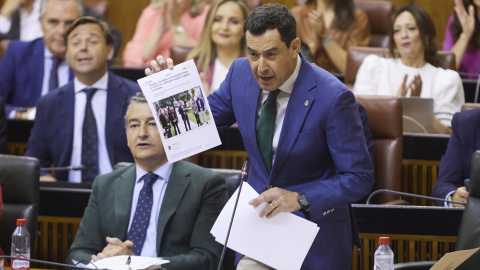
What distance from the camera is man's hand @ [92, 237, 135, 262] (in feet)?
9.06

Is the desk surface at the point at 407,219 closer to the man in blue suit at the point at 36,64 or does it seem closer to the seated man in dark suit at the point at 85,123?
the seated man in dark suit at the point at 85,123

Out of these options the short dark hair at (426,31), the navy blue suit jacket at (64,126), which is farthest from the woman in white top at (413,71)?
the navy blue suit jacket at (64,126)

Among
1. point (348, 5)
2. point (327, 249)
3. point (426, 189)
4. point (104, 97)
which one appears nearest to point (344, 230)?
point (327, 249)

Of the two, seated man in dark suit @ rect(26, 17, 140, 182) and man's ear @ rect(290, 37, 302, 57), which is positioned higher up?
man's ear @ rect(290, 37, 302, 57)

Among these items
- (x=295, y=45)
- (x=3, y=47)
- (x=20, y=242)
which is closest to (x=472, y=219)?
Answer: (x=295, y=45)

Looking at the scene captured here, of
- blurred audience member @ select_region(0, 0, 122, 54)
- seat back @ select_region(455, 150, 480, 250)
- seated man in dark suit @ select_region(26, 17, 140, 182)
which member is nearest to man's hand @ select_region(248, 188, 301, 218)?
seat back @ select_region(455, 150, 480, 250)

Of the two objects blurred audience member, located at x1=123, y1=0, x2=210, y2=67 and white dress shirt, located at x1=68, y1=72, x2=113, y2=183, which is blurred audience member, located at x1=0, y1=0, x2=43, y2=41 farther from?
white dress shirt, located at x1=68, y1=72, x2=113, y2=183

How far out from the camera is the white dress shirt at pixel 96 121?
166 inches

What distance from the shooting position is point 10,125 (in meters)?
4.67

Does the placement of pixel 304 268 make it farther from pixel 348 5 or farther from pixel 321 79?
pixel 348 5

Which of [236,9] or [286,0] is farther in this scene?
[286,0]

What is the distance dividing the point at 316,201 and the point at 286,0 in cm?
474

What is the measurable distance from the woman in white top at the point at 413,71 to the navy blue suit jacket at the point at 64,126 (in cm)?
143

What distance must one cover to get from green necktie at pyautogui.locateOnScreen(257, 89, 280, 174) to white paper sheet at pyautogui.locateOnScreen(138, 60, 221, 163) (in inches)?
5.5
